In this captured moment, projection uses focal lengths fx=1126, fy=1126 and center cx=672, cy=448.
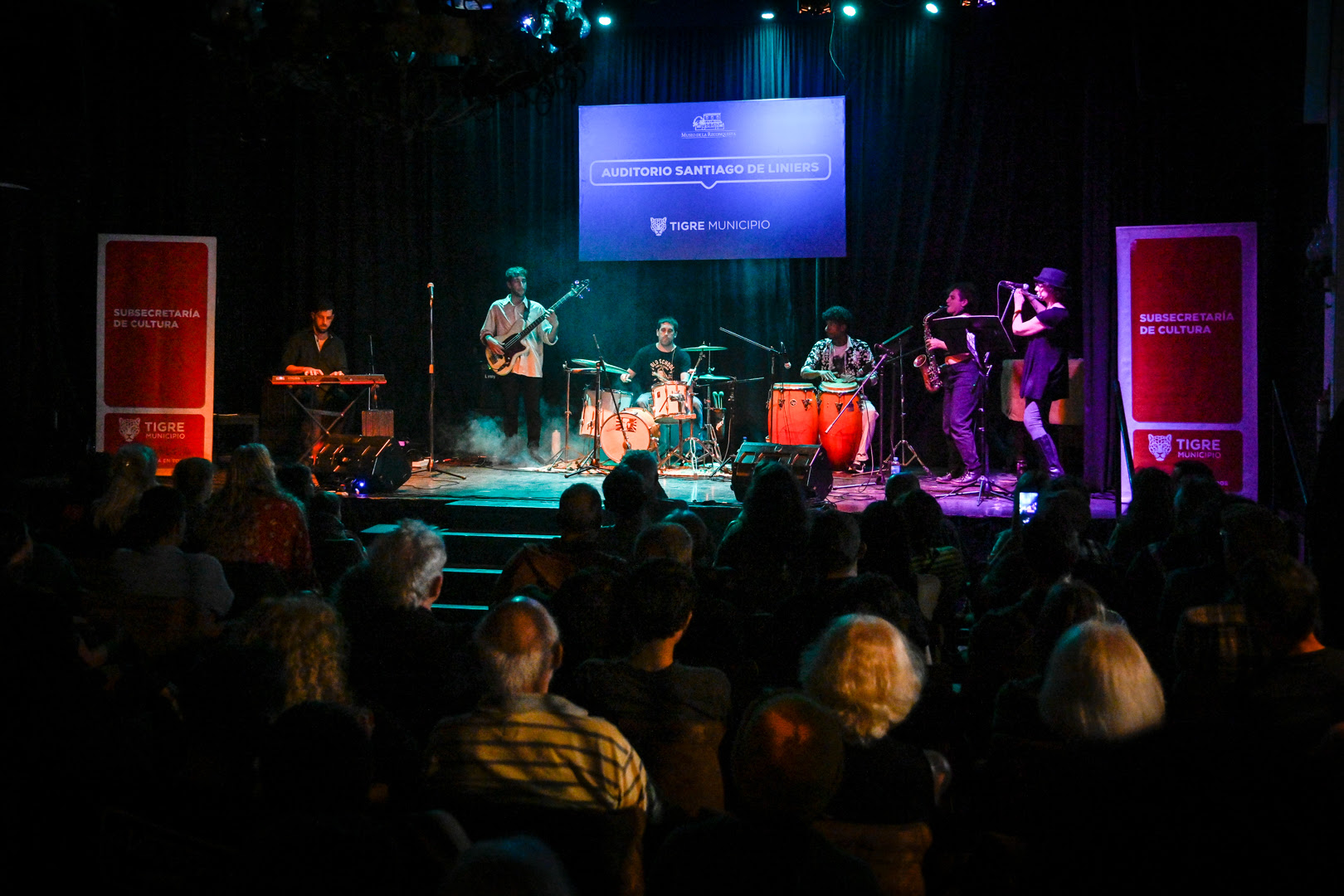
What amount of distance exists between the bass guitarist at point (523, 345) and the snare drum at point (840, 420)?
8.86ft

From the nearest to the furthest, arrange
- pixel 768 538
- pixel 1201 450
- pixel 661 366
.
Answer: pixel 768 538 → pixel 1201 450 → pixel 661 366

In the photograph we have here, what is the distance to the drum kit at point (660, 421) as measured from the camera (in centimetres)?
1012

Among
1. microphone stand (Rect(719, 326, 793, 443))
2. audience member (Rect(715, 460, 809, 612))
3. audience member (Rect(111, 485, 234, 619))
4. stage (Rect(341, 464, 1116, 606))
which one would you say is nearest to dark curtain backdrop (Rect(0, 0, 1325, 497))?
microphone stand (Rect(719, 326, 793, 443))

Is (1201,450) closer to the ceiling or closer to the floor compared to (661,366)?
closer to the floor

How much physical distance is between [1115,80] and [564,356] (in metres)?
5.77

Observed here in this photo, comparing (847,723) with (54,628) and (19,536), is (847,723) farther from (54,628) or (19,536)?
(19,536)

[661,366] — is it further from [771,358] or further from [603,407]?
[771,358]

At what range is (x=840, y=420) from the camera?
9.73m

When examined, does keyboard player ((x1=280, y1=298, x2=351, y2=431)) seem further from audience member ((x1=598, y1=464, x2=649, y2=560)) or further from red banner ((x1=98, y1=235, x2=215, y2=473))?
audience member ((x1=598, y1=464, x2=649, y2=560))

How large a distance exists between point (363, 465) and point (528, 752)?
6.43m

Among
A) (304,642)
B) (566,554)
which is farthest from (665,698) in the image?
(566,554)

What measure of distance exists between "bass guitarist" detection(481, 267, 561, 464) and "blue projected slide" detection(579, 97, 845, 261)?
0.76 metres

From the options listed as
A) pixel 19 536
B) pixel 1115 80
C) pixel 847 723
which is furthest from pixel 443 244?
pixel 847 723

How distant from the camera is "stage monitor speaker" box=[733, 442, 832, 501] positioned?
26.6 ft
